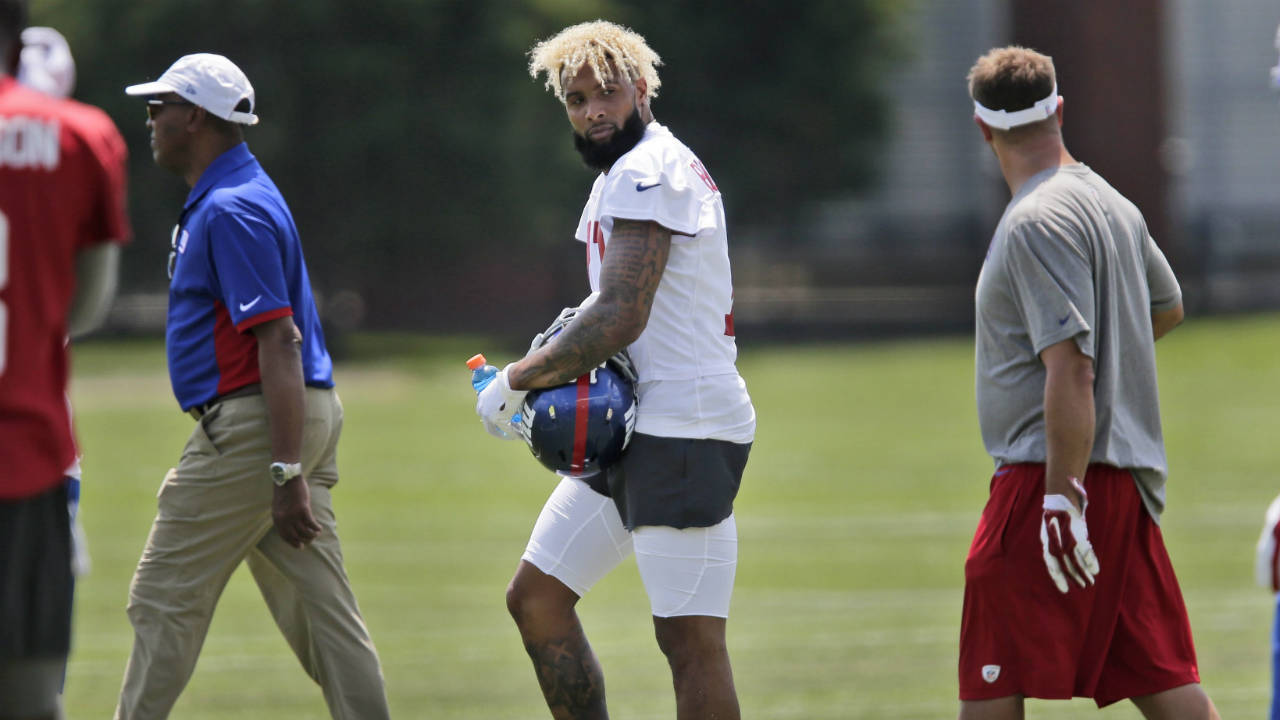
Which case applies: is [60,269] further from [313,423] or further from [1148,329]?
[1148,329]

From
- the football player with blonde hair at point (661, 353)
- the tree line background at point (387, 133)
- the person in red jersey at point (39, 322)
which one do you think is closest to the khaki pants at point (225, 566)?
the football player with blonde hair at point (661, 353)

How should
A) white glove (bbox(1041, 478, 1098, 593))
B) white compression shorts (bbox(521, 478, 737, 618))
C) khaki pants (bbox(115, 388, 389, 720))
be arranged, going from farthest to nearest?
khaki pants (bbox(115, 388, 389, 720)) < white compression shorts (bbox(521, 478, 737, 618)) < white glove (bbox(1041, 478, 1098, 593))

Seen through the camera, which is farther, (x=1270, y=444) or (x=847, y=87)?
(x=847, y=87)

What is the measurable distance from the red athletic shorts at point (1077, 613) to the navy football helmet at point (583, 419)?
1079 mm

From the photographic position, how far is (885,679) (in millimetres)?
7797

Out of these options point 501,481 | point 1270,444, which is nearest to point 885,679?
point 501,481

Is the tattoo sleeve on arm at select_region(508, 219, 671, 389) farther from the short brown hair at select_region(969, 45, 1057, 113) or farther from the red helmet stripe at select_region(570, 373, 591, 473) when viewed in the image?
the short brown hair at select_region(969, 45, 1057, 113)

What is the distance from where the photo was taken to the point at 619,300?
483 cm

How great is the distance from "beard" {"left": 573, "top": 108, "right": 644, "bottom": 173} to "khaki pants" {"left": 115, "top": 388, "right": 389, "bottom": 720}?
1.21m

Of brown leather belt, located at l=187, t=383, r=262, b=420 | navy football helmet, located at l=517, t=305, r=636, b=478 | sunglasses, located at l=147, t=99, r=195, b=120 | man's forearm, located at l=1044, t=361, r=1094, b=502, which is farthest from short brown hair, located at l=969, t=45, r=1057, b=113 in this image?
sunglasses, located at l=147, t=99, r=195, b=120

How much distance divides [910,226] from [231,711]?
4324cm

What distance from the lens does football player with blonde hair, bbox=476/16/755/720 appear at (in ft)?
16.0

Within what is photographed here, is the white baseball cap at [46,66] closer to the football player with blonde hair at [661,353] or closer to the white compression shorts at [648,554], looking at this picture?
the football player with blonde hair at [661,353]

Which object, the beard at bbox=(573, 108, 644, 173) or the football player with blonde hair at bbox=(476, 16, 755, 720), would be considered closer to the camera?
the football player with blonde hair at bbox=(476, 16, 755, 720)
